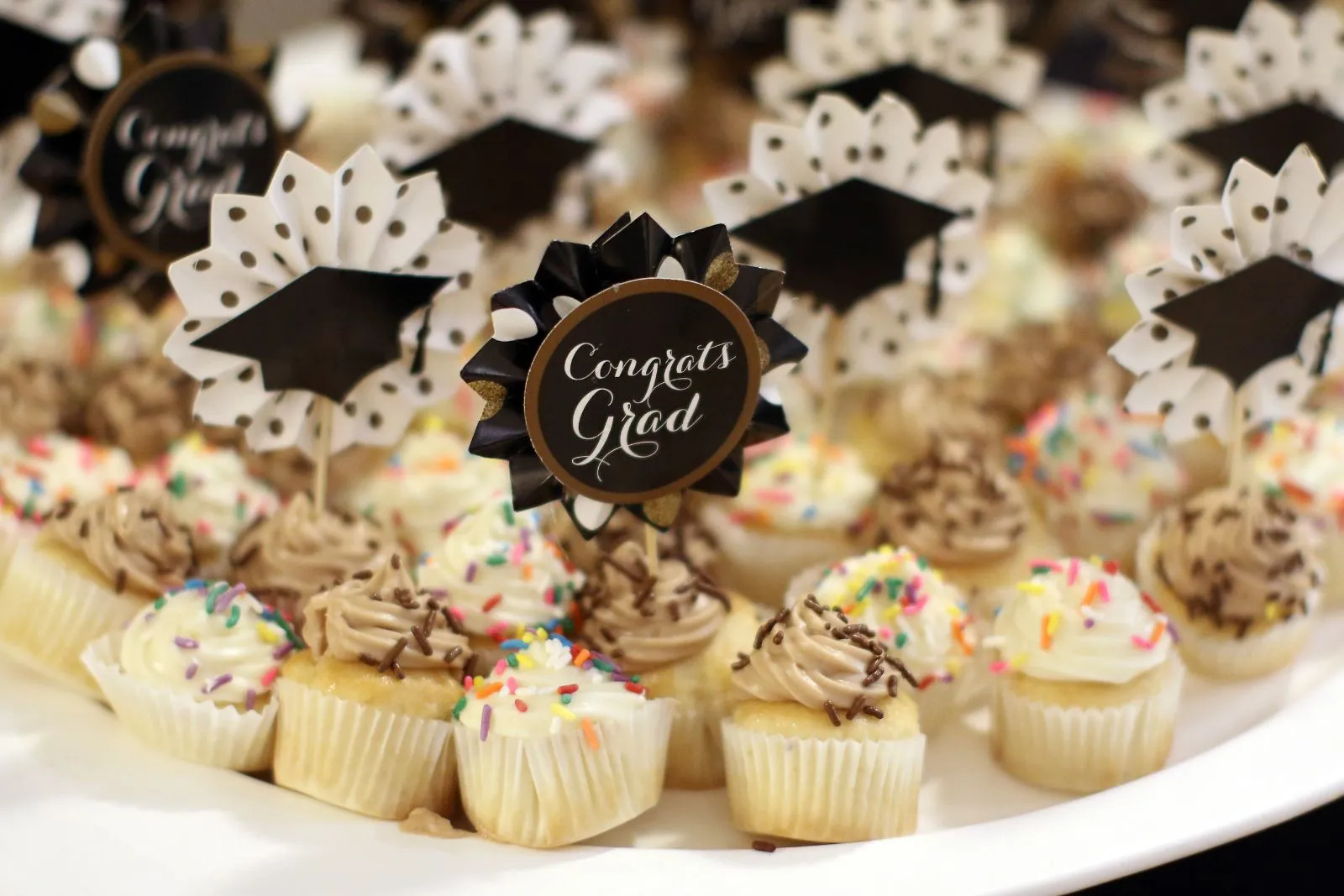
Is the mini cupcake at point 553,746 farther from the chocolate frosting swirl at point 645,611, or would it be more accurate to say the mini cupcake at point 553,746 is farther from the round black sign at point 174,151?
the round black sign at point 174,151

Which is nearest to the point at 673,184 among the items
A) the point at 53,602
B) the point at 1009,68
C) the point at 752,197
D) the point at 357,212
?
the point at 1009,68

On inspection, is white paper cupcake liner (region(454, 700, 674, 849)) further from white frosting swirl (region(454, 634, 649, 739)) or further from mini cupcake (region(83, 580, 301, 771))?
mini cupcake (region(83, 580, 301, 771))

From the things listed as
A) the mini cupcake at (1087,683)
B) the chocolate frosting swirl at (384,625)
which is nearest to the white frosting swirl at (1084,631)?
the mini cupcake at (1087,683)

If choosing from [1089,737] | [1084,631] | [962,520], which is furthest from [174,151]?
[1089,737]

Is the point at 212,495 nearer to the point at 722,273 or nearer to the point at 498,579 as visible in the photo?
the point at 498,579

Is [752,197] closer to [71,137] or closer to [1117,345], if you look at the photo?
[1117,345]

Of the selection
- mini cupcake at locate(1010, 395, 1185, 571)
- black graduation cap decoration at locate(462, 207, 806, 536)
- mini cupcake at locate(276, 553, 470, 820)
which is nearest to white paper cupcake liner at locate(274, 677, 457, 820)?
mini cupcake at locate(276, 553, 470, 820)
